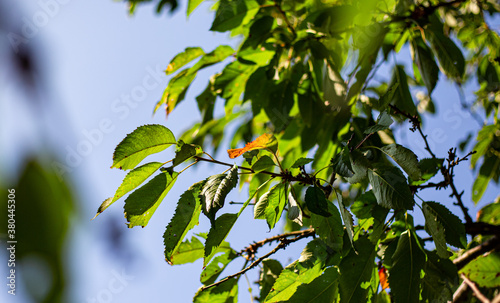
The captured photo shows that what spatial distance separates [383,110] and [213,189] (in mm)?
376

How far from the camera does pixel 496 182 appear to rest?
75.5 inches

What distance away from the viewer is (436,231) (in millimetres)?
816

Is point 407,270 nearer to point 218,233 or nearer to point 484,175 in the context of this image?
point 218,233

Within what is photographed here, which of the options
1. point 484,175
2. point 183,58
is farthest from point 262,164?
point 484,175

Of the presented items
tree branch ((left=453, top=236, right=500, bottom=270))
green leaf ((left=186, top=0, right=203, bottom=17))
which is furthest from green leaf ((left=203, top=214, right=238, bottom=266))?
green leaf ((left=186, top=0, right=203, bottom=17))

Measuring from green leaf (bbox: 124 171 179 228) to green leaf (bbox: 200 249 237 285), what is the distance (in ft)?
1.22

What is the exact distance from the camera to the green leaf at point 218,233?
0.83 m

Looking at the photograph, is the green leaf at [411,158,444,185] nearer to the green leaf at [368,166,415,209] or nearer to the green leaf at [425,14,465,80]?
the green leaf at [368,166,415,209]

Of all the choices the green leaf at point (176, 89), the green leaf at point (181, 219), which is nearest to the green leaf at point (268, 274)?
the green leaf at point (181, 219)

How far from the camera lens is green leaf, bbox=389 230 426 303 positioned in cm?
83

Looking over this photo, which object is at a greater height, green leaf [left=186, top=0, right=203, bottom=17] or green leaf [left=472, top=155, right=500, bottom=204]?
green leaf [left=186, top=0, right=203, bottom=17]

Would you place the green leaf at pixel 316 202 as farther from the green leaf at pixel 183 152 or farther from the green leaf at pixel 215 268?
the green leaf at pixel 215 268

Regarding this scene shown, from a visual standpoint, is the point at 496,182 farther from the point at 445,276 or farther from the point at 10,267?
the point at 10,267

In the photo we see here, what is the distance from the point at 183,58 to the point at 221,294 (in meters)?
0.89
